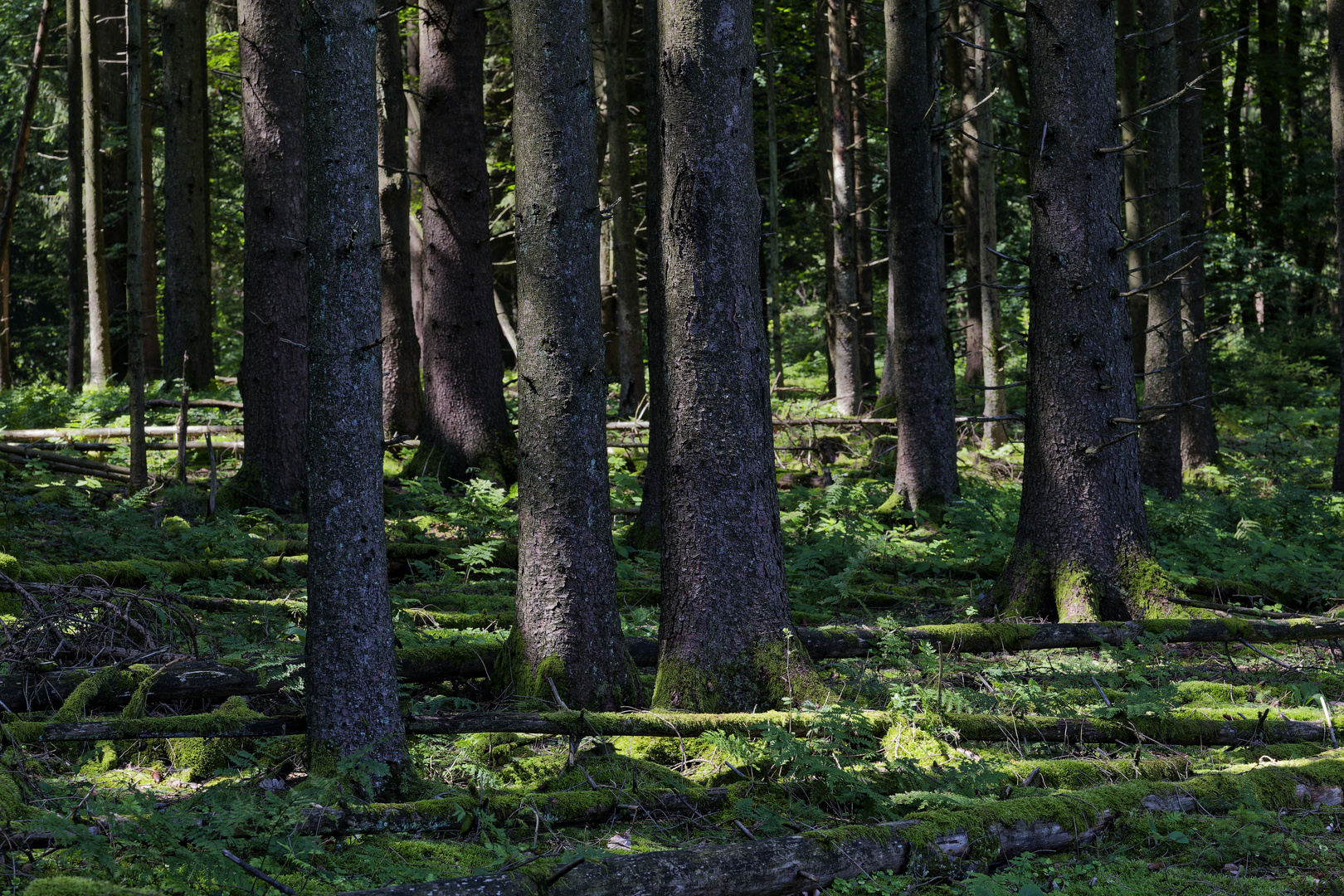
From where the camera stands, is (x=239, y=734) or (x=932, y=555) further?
(x=932, y=555)

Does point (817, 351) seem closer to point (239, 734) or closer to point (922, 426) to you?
point (922, 426)

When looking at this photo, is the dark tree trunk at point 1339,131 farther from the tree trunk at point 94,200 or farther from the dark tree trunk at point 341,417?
the tree trunk at point 94,200

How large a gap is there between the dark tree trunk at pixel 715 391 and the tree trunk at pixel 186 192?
1240cm

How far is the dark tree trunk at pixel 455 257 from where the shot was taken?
11.1 metres

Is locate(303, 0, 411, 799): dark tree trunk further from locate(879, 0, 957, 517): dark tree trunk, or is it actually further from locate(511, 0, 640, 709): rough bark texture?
locate(879, 0, 957, 517): dark tree trunk

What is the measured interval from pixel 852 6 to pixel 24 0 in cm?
1983

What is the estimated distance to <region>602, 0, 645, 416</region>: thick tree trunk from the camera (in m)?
15.2

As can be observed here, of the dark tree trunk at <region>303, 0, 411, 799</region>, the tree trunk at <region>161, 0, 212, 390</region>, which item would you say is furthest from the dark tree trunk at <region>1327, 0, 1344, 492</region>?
the tree trunk at <region>161, 0, 212, 390</region>

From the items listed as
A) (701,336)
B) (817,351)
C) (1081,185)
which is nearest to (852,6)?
(817,351)

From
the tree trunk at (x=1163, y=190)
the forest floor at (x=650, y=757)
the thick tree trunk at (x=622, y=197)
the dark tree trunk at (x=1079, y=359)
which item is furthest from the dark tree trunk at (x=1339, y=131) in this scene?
the thick tree trunk at (x=622, y=197)

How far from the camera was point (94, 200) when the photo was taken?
593 inches

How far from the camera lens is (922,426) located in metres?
11.2

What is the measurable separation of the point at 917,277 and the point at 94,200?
12.9m

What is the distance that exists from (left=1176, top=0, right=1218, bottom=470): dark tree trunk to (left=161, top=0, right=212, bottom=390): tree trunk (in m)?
14.8
